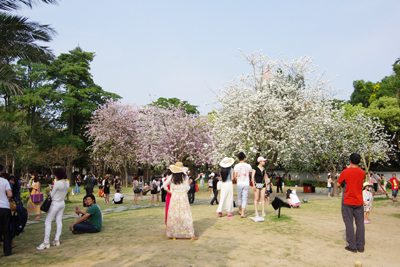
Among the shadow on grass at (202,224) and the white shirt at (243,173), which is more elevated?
the white shirt at (243,173)

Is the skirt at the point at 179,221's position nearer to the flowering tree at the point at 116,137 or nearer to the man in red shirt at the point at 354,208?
the man in red shirt at the point at 354,208

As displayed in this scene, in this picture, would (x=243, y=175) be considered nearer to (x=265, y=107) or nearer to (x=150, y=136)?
(x=265, y=107)

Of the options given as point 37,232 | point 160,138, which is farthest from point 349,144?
point 37,232

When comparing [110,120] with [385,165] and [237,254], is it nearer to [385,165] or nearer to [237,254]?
[237,254]

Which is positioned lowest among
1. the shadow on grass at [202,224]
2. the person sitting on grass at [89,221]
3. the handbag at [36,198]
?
the shadow on grass at [202,224]

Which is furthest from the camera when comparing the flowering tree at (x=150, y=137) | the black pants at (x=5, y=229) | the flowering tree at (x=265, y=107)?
the flowering tree at (x=150, y=137)

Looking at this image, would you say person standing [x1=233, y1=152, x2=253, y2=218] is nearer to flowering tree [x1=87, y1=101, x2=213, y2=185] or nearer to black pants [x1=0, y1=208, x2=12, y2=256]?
black pants [x1=0, y1=208, x2=12, y2=256]

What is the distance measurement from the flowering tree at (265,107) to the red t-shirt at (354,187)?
34.9ft

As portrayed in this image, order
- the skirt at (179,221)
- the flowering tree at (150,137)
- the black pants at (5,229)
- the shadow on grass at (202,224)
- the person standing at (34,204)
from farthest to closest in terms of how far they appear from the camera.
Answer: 1. the flowering tree at (150,137)
2. the person standing at (34,204)
3. the shadow on grass at (202,224)
4. the skirt at (179,221)
5. the black pants at (5,229)

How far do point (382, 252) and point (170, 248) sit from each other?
4.46 meters

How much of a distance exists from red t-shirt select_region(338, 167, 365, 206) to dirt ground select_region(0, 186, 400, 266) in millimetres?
1060

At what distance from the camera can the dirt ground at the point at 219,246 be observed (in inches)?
217

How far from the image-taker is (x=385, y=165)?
36500 mm

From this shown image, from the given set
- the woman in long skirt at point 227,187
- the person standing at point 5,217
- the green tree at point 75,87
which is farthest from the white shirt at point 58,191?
the green tree at point 75,87
